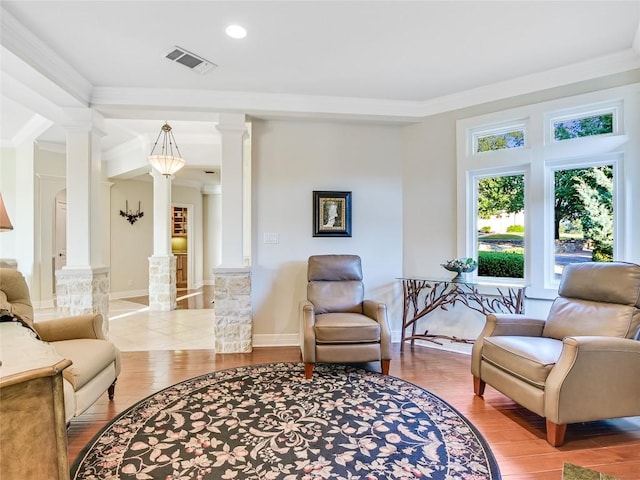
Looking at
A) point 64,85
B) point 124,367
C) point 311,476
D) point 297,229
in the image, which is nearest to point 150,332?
point 124,367

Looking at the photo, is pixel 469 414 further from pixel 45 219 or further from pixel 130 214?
pixel 130 214

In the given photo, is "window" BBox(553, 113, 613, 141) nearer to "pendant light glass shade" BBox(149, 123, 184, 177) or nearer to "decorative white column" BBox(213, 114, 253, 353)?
"decorative white column" BBox(213, 114, 253, 353)

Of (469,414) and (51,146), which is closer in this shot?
(469,414)

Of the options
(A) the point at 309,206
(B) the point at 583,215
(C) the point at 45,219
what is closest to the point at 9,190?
(C) the point at 45,219

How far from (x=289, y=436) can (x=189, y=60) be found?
2976mm

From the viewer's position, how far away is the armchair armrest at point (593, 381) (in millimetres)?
1804

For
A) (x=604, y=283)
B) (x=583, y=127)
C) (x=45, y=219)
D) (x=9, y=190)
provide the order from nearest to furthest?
(x=604, y=283)
(x=583, y=127)
(x=9, y=190)
(x=45, y=219)

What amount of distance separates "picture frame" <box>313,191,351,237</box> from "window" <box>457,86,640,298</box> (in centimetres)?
125

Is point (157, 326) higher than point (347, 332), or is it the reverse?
point (347, 332)

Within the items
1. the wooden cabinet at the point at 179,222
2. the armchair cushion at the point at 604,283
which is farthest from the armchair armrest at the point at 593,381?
the wooden cabinet at the point at 179,222

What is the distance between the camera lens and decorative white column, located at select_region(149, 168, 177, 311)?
18.1 feet

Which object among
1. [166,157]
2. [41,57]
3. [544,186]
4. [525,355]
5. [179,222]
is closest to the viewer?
[525,355]

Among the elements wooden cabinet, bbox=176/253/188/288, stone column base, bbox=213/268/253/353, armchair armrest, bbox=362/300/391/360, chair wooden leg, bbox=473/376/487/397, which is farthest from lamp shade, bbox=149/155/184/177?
chair wooden leg, bbox=473/376/487/397

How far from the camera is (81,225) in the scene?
3338 millimetres
